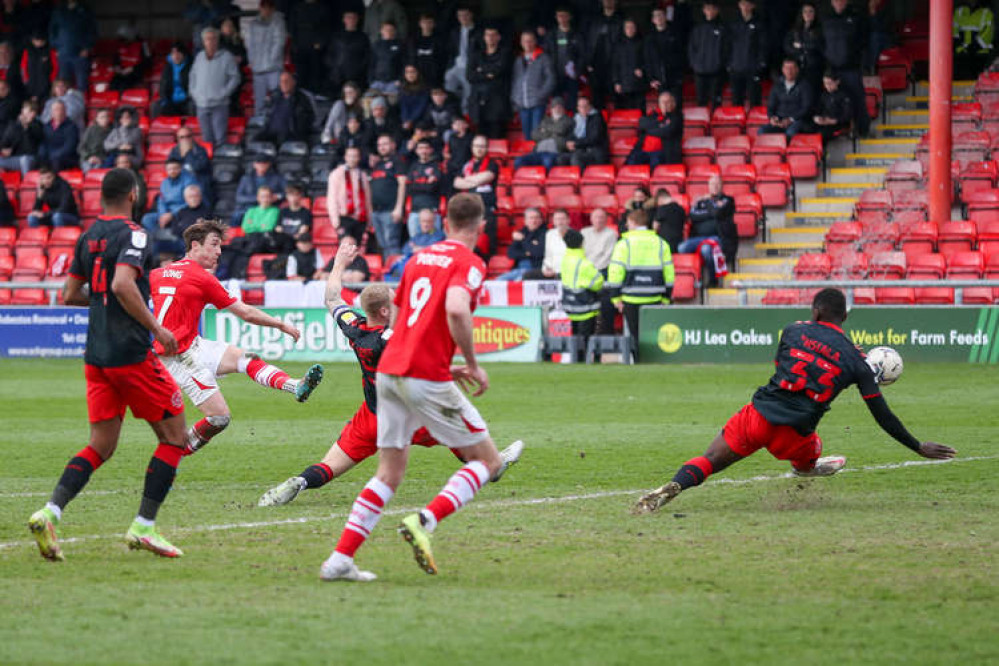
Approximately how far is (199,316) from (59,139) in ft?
Result: 58.8

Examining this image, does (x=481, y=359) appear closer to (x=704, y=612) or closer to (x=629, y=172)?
(x=629, y=172)

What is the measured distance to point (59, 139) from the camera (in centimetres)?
2714

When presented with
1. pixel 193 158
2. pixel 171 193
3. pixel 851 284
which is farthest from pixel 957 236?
pixel 171 193

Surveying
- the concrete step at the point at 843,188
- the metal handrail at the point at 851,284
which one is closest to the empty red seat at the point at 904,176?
the concrete step at the point at 843,188

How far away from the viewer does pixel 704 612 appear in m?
6.11

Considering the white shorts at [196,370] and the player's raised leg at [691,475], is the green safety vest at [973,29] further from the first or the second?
the player's raised leg at [691,475]

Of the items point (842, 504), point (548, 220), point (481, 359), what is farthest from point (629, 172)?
point (842, 504)

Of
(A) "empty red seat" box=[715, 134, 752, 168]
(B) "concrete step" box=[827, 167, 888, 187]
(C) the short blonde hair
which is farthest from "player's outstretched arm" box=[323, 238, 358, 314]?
(B) "concrete step" box=[827, 167, 888, 187]

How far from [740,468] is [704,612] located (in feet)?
16.8

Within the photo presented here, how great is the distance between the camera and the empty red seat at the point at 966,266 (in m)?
20.5

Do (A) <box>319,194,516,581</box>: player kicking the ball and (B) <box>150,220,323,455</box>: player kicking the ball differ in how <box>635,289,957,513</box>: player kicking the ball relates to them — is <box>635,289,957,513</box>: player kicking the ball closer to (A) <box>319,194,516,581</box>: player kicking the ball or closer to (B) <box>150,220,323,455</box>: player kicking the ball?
(A) <box>319,194,516,581</box>: player kicking the ball

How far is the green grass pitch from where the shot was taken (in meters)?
5.59

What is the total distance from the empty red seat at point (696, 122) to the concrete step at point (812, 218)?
2.39 meters

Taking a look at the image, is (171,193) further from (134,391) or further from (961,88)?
(134,391)
